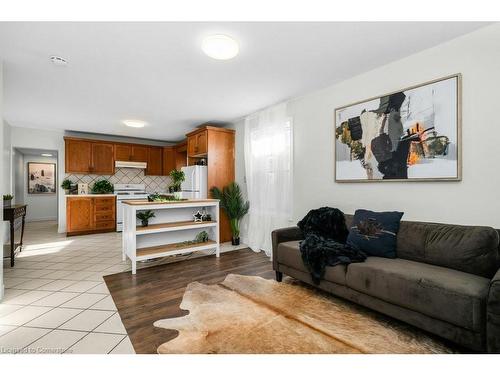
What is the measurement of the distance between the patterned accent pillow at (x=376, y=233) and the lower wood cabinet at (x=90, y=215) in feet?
18.7

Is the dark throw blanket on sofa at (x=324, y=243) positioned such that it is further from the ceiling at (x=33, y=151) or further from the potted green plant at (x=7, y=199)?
the ceiling at (x=33, y=151)

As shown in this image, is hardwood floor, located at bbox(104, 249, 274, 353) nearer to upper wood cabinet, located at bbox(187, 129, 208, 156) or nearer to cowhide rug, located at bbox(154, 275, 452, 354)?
cowhide rug, located at bbox(154, 275, 452, 354)

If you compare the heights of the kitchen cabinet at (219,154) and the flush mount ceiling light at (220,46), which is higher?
the flush mount ceiling light at (220,46)

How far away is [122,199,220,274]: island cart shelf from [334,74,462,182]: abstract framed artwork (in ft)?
7.27

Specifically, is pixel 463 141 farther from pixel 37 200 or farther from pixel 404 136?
pixel 37 200

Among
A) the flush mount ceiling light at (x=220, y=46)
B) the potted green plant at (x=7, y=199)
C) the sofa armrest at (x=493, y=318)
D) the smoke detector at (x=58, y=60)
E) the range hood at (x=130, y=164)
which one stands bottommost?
the sofa armrest at (x=493, y=318)

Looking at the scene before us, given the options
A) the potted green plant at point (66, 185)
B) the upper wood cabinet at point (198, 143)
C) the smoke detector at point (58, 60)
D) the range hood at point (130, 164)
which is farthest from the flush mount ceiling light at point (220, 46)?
the potted green plant at point (66, 185)

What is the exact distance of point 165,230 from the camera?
348 cm

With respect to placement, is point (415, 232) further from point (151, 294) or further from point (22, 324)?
point (22, 324)

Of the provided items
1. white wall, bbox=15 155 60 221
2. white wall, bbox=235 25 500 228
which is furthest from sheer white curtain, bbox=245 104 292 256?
white wall, bbox=15 155 60 221

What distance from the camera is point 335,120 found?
3.23 metres

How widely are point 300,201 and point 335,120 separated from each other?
127cm

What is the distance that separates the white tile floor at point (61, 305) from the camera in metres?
1.71

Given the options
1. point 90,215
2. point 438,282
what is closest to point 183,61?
point 438,282
